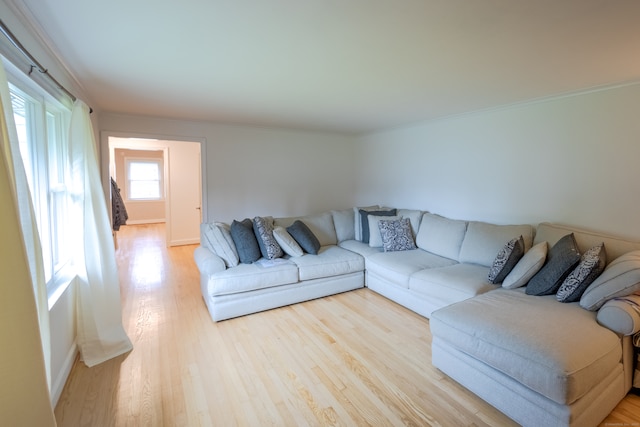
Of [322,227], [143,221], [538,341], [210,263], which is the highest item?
[322,227]

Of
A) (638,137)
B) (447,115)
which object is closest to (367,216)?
(447,115)

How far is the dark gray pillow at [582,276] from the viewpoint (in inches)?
83.8

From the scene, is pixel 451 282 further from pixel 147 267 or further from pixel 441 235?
pixel 147 267

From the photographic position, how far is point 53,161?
7.64 ft

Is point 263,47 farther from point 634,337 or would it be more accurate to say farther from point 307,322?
point 634,337

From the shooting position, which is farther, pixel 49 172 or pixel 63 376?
pixel 49 172

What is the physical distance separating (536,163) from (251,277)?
10.6 ft

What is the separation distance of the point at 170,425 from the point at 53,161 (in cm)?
213

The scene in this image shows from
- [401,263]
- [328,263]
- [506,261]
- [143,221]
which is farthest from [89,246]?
[143,221]

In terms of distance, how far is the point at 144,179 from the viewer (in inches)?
366

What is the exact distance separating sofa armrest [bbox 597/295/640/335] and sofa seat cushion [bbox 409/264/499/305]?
32.1 inches

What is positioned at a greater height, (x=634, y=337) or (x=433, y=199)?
(x=433, y=199)

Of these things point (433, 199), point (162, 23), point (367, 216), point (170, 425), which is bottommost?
point (170, 425)

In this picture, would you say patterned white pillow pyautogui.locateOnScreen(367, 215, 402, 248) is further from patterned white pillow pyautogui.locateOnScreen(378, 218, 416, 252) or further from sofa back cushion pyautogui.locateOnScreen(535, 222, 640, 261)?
sofa back cushion pyautogui.locateOnScreen(535, 222, 640, 261)
